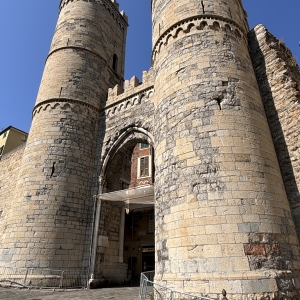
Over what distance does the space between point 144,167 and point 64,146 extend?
9388mm

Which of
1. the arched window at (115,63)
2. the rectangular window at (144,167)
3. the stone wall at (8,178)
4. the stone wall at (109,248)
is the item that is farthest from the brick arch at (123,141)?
the rectangular window at (144,167)

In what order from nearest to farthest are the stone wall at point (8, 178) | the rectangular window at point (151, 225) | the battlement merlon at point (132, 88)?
1. the battlement merlon at point (132, 88)
2. the stone wall at point (8, 178)
3. the rectangular window at point (151, 225)

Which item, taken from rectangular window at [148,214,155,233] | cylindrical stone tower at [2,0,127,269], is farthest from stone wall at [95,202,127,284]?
rectangular window at [148,214,155,233]

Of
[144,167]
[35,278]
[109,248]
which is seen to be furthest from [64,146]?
[144,167]

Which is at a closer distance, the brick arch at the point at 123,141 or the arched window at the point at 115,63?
the brick arch at the point at 123,141

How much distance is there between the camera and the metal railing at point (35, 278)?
776 centimetres

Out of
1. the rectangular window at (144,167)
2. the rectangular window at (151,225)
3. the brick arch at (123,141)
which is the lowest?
the rectangular window at (151,225)

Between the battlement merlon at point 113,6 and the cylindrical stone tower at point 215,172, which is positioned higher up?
the battlement merlon at point 113,6

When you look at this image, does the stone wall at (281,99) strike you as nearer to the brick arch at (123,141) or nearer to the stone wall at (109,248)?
the brick arch at (123,141)

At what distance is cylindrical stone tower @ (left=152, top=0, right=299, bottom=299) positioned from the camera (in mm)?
4516

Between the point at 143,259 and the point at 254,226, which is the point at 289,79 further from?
the point at 143,259

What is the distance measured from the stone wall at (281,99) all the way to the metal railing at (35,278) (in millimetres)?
7095

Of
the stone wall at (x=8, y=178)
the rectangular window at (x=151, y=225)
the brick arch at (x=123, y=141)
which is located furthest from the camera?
the rectangular window at (x=151, y=225)

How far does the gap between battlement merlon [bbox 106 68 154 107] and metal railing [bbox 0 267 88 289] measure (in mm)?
6991
